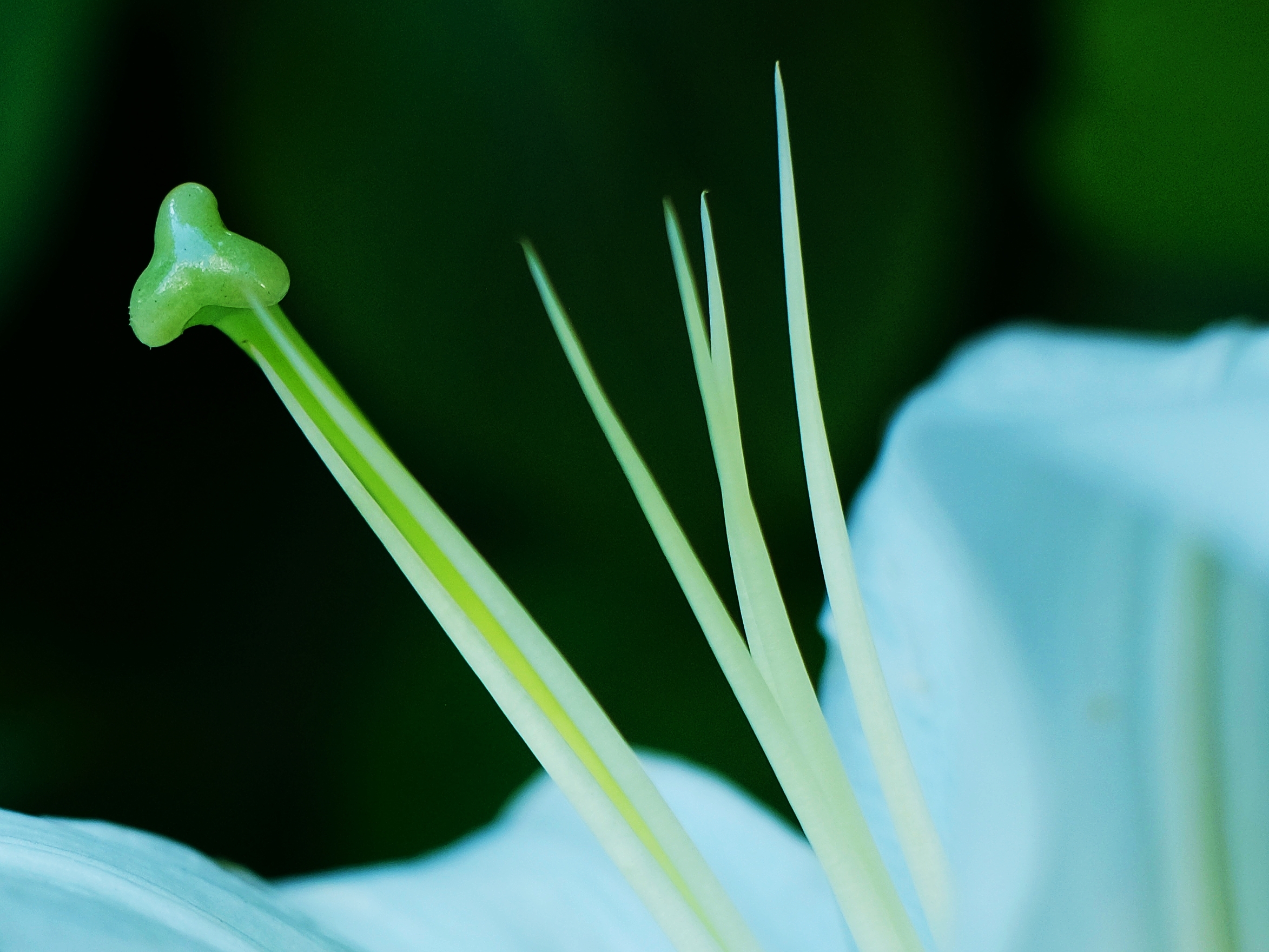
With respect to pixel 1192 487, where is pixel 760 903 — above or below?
below

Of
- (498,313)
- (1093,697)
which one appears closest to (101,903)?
(1093,697)

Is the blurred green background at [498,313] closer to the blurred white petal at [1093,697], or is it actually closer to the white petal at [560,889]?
the white petal at [560,889]

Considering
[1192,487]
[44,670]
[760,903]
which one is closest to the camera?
[1192,487]

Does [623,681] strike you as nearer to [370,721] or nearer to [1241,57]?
[370,721]

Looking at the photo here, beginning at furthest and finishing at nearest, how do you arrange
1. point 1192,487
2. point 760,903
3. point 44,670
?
point 44,670 < point 760,903 < point 1192,487

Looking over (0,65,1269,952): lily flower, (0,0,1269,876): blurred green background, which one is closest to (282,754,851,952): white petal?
(0,65,1269,952): lily flower

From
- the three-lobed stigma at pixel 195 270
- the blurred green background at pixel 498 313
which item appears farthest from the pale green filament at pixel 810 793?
the blurred green background at pixel 498 313

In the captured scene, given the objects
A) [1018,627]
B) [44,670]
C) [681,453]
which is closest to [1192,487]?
[1018,627]

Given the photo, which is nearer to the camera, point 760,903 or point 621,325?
point 760,903

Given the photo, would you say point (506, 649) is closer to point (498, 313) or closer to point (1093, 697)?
point (1093, 697)
